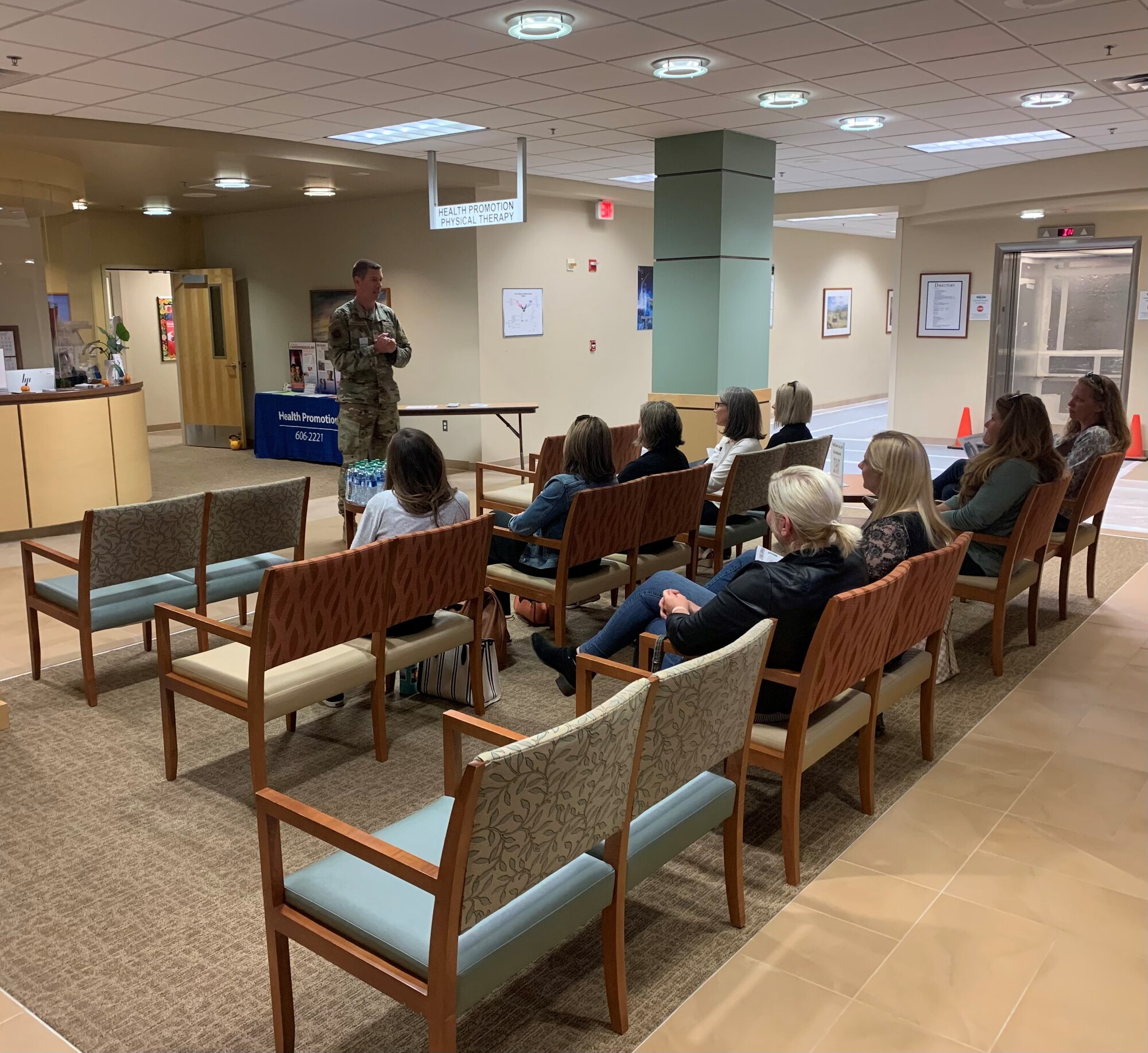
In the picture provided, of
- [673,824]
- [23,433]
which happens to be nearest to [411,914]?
[673,824]

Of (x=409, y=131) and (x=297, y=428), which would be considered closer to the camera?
(x=409, y=131)

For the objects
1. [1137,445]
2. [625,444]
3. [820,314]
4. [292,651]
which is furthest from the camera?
[820,314]

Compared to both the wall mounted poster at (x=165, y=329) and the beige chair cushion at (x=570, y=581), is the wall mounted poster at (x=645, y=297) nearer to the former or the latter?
the wall mounted poster at (x=165, y=329)

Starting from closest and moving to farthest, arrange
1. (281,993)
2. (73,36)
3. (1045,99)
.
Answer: (281,993) → (73,36) → (1045,99)

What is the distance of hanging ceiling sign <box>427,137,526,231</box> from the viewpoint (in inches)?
289

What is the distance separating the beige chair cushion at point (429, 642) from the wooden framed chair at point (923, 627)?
58.3 inches

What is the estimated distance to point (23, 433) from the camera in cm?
730

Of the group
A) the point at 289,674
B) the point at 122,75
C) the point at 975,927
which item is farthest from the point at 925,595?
the point at 122,75

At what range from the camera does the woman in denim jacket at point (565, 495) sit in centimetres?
442

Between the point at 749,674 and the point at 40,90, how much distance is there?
564 cm

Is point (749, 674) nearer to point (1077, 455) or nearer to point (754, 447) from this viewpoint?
point (754, 447)

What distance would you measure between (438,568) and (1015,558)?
8.41ft

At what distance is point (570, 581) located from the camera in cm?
446

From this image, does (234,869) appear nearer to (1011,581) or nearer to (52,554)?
(52,554)
